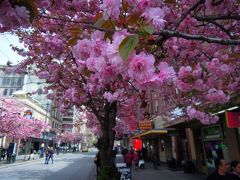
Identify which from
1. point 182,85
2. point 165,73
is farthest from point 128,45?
point 182,85

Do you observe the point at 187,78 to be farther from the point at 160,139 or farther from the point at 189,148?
the point at 160,139

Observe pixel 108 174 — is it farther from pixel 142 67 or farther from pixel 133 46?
pixel 133 46

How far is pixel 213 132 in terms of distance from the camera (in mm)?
13180

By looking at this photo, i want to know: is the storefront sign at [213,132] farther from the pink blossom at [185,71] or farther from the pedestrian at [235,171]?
the pink blossom at [185,71]

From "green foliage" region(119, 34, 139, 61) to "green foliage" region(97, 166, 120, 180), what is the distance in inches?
312

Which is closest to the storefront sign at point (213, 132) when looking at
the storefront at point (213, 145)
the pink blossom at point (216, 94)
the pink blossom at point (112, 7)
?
the storefront at point (213, 145)

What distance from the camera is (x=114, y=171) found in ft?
30.3

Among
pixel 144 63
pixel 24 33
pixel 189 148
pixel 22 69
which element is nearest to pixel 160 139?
pixel 189 148

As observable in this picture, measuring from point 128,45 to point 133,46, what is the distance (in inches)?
1.6

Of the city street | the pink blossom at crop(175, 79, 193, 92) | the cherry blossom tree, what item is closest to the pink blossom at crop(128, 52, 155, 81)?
the cherry blossom tree

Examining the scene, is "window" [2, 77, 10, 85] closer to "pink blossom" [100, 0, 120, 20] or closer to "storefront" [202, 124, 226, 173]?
"storefront" [202, 124, 226, 173]

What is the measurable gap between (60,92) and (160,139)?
17016 millimetres

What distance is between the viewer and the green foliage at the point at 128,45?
1634 mm

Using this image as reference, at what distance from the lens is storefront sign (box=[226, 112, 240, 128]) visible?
8562 mm
